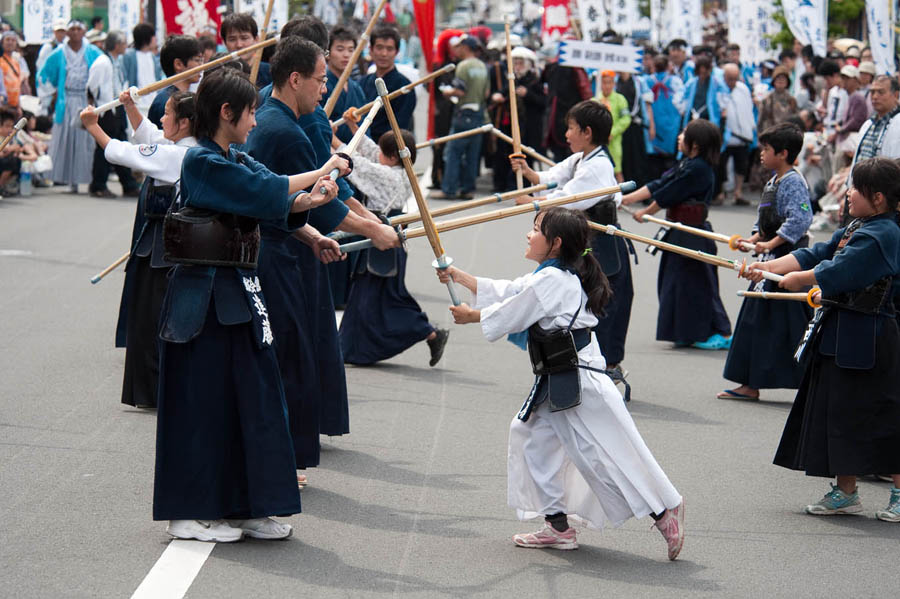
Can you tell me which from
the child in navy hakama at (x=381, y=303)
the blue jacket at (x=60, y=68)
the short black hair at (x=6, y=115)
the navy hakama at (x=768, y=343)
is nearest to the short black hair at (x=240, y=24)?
the child in navy hakama at (x=381, y=303)

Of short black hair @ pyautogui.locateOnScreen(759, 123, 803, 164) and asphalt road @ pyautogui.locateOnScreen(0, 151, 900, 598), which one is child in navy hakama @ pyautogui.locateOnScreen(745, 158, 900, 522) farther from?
short black hair @ pyautogui.locateOnScreen(759, 123, 803, 164)

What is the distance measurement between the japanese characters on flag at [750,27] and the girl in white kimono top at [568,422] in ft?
56.0

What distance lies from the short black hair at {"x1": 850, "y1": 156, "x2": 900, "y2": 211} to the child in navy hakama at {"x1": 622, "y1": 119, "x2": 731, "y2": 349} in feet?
12.7

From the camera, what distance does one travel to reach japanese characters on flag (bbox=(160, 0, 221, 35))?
586 inches

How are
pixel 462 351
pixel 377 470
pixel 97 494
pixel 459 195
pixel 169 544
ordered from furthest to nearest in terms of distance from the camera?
pixel 459 195 < pixel 462 351 < pixel 377 470 < pixel 97 494 < pixel 169 544

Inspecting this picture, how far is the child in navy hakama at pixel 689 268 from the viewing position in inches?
388

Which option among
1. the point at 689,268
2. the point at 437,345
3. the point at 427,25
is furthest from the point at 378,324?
the point at 427,25

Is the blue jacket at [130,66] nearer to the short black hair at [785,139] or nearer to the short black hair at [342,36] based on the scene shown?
the short black hair at [342,36]

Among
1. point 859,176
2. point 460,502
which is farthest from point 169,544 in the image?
point 859,176

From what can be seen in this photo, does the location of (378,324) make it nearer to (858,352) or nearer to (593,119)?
(593,119)

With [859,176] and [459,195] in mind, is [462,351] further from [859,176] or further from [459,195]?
[459,195]

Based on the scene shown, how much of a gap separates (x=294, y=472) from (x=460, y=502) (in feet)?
3.43

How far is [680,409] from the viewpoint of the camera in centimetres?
817

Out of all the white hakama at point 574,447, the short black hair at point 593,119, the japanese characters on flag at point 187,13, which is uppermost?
the japanese characters on flag at point 187,13
